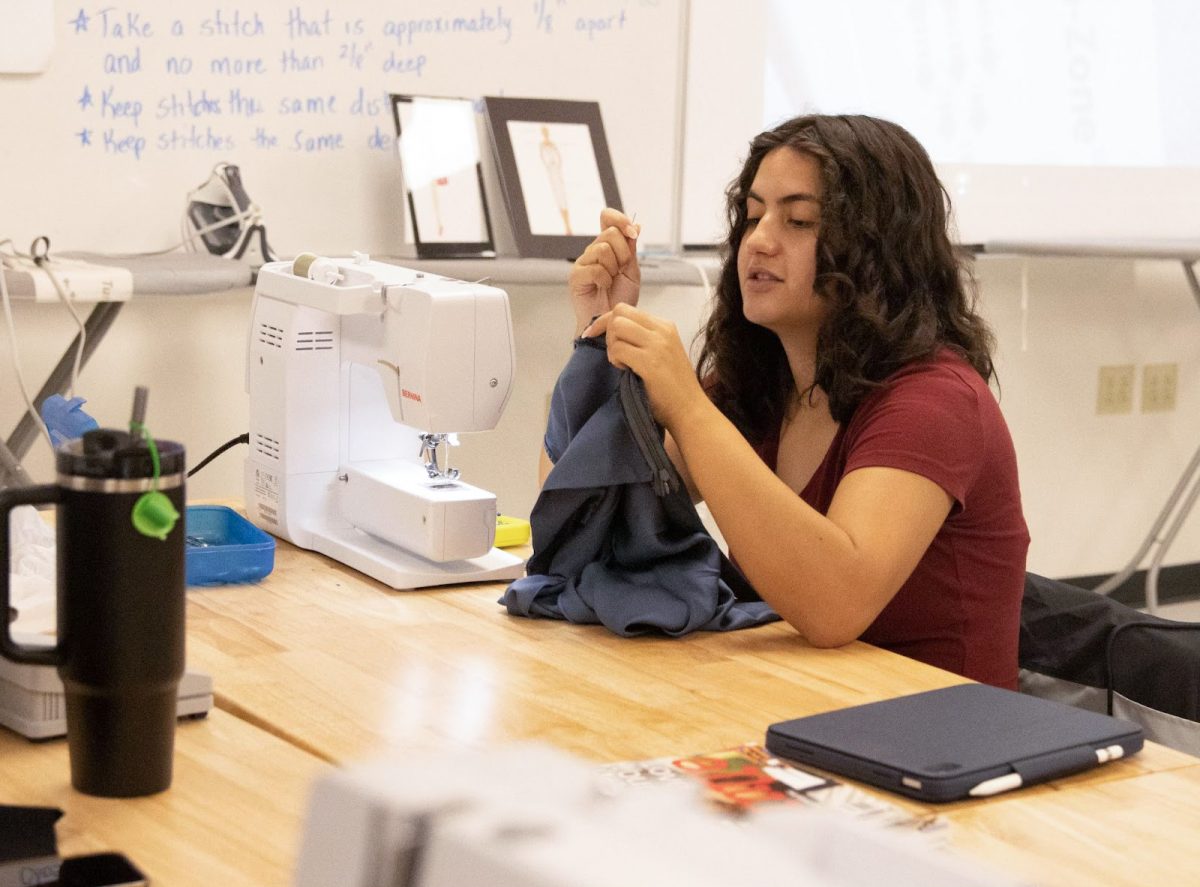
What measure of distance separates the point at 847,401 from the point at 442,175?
4.23 feet

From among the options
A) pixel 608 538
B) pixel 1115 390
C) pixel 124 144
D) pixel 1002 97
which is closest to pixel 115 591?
pixel 608 538

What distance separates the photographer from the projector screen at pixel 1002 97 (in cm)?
316

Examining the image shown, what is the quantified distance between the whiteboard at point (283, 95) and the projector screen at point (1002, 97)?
0.61 ft

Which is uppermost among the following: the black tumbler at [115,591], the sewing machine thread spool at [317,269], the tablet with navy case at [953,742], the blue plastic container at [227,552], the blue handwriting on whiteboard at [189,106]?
the blue handwriting on whiteboard at [189,106]

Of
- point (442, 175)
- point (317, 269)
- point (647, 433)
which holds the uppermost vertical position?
point (442, 175)

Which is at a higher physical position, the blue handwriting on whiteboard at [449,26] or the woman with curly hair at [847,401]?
the blue handwriting on whiteboard at [449,26]

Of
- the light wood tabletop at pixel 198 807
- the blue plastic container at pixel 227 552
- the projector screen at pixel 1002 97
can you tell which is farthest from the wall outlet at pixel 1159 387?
the light wood tabletop at pixel 198 807

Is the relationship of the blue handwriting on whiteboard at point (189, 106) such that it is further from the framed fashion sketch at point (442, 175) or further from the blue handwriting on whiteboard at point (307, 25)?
the framed fashion sketch at point (442, 175)

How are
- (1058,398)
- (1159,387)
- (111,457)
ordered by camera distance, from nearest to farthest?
(111,457)
(1058,398)
(1159,387)

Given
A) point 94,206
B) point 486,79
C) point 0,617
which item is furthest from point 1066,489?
point 0,617

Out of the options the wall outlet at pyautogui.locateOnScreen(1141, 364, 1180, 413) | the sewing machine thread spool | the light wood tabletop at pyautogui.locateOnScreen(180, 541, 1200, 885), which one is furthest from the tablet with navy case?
the wall outlet at pyautogui.locateOnScreen(1141, 364, 1180, 413)

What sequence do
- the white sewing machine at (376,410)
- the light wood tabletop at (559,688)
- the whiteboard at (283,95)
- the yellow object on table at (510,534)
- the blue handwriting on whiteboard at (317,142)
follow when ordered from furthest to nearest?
the blue handwriting on whiteboard at (317,142)
the whiteboard at (283,95)
the yellow object on table at (510,534)
the white sewing machine at (376,410)
the light wood tabletop at (559,688)

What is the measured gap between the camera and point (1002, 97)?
3.49 m

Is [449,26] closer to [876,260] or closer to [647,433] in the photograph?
[876,260]
